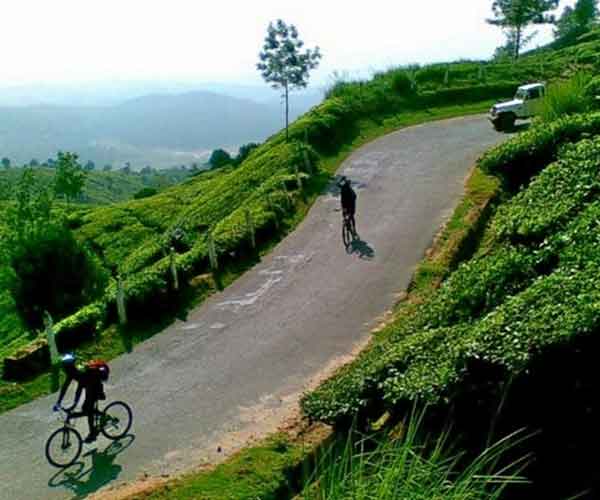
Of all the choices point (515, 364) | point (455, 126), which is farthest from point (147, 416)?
point (455, 126)

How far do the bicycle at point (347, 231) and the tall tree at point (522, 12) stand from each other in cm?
3773

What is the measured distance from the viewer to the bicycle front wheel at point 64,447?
10.8m

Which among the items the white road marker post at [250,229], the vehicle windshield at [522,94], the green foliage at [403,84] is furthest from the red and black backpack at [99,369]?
the green foliage at [403,84]

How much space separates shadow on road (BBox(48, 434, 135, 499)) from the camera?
33.6 ft

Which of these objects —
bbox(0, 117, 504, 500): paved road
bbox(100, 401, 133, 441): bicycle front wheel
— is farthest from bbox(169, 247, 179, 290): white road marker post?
bbox(100, 401, 133, 441): bicycle front wheel

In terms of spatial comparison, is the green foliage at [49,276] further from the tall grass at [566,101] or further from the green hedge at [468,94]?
the green hedge at [468,94]

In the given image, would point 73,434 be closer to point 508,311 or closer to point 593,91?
point 508,311

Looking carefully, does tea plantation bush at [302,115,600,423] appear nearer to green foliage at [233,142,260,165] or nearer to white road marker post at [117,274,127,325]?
white road marker post at [117,274,127,325]

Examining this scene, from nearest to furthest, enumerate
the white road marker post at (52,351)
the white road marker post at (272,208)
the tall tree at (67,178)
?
the white road marker post at (52,351) → the white road marker post at (272,208) → the tall tree at (67,178)

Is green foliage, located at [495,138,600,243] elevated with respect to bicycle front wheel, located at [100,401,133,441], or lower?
elevated

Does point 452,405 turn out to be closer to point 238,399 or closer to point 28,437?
point 238,399

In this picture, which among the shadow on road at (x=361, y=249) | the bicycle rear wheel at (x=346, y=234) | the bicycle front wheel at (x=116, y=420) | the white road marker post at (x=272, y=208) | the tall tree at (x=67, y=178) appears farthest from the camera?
the tall tree at (x=67, y=178)

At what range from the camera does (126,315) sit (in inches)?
635

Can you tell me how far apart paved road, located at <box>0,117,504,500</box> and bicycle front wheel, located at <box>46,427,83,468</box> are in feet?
0.86
